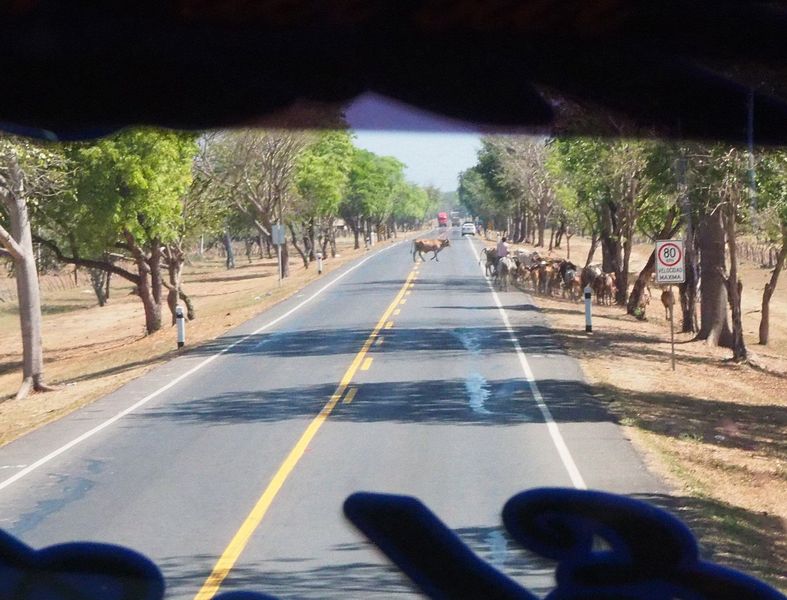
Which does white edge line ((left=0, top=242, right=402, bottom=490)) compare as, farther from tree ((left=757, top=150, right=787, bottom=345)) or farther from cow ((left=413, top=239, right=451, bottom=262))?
cow ((left=413, top=239, right=451, bottom=262))

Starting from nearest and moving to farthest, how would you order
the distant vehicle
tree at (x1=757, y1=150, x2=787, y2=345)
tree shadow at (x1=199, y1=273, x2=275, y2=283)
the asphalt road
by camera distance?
1. the asphalt road
2. tree at (x1=757, y1=150, x2=787, y2=345)
3. the distant vehicle
4. tree shadow at (x1=199, y1=273, x2=275, y2=283)

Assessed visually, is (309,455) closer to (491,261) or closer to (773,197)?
(773,197)

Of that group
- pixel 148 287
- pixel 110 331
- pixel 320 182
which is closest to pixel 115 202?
pixel 320 182

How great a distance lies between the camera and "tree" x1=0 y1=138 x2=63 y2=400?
66.0 ft

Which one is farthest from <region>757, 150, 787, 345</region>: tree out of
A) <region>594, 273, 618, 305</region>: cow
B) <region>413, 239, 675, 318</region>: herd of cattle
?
<region>413, 239, 675, 318</region>: herd of cattle

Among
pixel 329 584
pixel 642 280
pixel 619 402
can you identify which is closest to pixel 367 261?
pixel 642 280

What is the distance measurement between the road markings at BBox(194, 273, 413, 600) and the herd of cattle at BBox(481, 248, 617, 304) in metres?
15.4

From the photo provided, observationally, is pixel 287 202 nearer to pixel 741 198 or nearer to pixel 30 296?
pixel 30 296

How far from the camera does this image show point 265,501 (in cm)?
1164

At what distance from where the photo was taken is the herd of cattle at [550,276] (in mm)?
36562

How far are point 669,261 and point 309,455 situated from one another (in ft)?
32.9

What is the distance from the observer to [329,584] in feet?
26.6

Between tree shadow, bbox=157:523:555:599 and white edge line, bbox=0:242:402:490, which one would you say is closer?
tree shadow, bbox=157:523:555:599

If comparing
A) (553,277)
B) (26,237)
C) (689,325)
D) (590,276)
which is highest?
(26,237)
